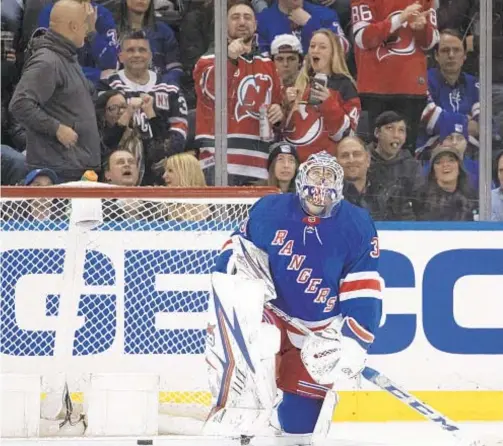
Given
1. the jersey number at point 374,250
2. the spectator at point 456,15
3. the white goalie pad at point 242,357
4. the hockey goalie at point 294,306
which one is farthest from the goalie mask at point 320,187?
the spectator at point 456,15

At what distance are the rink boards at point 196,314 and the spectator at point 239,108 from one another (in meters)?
0.50

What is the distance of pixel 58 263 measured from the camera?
17.1ft

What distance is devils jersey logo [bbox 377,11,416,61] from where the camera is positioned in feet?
19.1

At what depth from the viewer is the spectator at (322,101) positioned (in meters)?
5.70

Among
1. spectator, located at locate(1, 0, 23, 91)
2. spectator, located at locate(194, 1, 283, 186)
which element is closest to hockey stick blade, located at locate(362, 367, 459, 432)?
spectator, located at locate(194, 1, 283, 186)

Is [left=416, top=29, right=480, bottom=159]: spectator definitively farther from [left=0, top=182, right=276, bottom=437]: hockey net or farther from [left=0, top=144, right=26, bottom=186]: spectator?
[left=0, top=144, right=26, bottom=186]: spectator

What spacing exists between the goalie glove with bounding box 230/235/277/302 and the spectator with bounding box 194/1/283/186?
4.72 ft

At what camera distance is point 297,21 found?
5.74 meters

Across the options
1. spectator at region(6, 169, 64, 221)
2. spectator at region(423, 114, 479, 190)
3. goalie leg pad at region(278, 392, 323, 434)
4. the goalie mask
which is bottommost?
goalie leg pad at region(278, 392, 323, 434)

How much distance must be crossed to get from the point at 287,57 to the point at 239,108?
1.09ft

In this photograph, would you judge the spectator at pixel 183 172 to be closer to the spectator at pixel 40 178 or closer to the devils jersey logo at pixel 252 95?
the devils jersey logo at pixel 252 95

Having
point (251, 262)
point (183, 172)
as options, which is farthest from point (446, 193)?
point (251, 262)

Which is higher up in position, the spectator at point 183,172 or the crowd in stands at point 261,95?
the crowd in stands at point 261,95

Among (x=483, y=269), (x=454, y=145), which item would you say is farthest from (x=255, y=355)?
(x=454, y=145)
